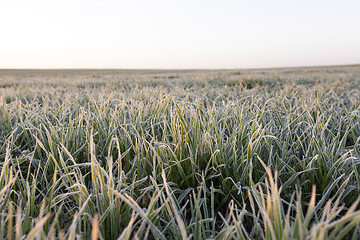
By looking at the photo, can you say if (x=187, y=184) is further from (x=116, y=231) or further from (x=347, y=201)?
(x=347, y=201)

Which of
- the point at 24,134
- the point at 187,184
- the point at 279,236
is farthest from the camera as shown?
the point at 24,134

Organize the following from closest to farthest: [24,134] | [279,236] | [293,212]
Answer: [279,236] < [293,212] < [24,134]

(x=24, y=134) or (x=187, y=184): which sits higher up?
(x=24, y=134)

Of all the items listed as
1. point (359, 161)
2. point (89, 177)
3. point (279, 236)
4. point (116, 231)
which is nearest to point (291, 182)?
point (359, 161)

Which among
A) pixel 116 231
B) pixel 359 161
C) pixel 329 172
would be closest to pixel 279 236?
pixel 116 231

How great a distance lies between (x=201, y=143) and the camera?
1224mm

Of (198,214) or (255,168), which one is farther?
(255,168)

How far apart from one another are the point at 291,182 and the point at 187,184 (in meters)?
0.42

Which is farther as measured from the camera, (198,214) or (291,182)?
(291,182)

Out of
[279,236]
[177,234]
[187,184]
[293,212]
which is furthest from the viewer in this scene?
[187,184]

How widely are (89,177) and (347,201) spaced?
1.12m

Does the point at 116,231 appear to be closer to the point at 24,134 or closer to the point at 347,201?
the point at 347,201

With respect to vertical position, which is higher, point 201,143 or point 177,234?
point 201,143

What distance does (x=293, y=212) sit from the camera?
3.24ft
